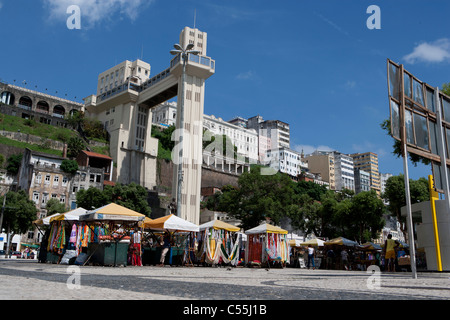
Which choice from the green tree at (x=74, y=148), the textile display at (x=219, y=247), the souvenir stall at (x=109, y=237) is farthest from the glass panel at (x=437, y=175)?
the green tree at (x=74, y=148)

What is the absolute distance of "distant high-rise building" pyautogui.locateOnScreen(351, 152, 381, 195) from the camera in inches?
6678

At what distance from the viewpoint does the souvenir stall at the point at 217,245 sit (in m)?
20.5

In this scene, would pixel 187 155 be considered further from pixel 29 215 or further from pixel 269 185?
pixel 29 215

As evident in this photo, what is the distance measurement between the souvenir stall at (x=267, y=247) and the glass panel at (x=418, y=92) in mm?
10752

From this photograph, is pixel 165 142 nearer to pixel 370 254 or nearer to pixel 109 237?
pixel 370 254

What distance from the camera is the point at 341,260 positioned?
Answer: 86.7 feet

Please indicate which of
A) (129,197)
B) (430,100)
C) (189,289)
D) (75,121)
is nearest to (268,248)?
(430,100)

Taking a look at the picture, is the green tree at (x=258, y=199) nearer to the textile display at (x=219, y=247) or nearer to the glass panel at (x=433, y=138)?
the textile display at (x=219, y=247)

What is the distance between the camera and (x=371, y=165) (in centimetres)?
17025

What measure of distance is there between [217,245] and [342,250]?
31.2 feet

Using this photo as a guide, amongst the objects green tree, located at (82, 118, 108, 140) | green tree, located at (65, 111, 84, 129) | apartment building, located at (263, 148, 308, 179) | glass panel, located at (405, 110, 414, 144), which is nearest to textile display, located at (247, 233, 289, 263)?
glass panel, located at (405, 110, 414, 144)

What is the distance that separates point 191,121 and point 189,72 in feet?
24.9
